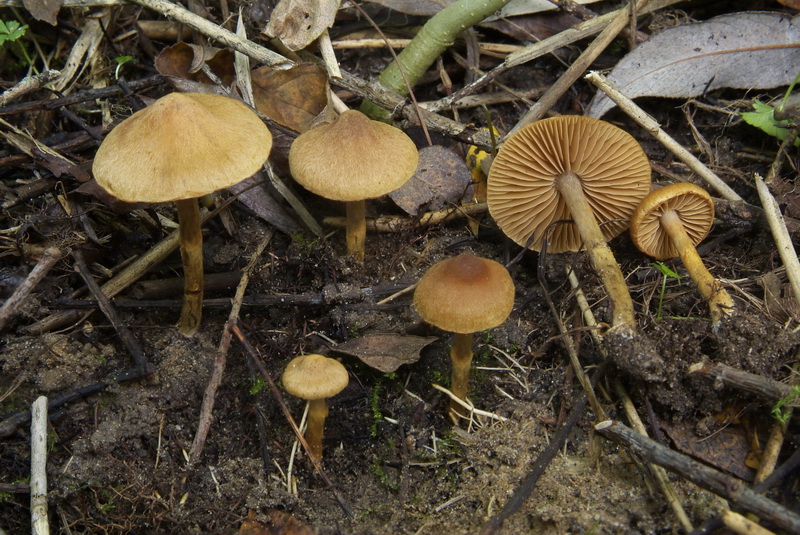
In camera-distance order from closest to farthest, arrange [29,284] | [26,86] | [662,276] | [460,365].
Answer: [460,365]
[29,284]
[662,276]
[26,86]

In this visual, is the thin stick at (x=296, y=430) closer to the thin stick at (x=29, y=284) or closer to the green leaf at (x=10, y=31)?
the thin stick at (x=29, y=284)

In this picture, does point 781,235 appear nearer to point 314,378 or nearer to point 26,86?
point 314,378

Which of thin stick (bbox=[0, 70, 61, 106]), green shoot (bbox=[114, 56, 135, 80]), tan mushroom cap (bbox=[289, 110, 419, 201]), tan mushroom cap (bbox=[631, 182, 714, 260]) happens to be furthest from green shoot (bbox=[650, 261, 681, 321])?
thin stick (bbox=[0, 70, 61, 106])

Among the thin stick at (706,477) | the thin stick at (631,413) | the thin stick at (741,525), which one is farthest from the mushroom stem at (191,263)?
the thin stick at (741,525)

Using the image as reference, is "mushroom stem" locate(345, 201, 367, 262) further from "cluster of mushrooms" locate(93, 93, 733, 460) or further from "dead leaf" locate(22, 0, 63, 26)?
"dead leaf" locate(22, 0, 63, 26)

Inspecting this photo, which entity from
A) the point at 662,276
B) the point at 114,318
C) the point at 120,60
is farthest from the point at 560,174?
the point at 120,60
